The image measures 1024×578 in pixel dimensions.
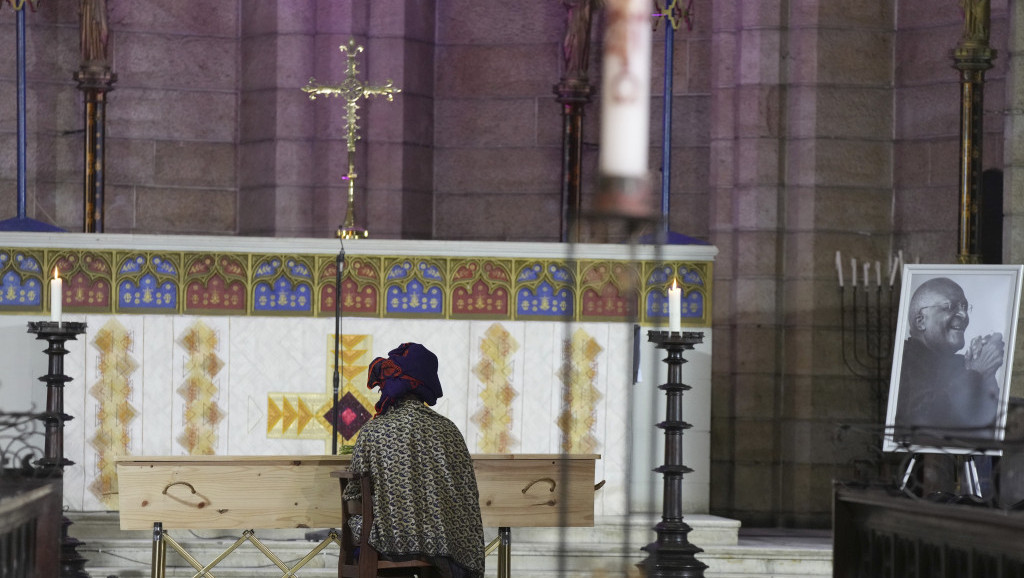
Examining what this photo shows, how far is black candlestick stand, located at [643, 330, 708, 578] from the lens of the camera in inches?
276

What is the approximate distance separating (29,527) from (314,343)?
326 centimetres

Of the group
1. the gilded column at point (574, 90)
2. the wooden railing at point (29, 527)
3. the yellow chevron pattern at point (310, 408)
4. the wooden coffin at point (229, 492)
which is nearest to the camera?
the wooden railing at point (29, 527)

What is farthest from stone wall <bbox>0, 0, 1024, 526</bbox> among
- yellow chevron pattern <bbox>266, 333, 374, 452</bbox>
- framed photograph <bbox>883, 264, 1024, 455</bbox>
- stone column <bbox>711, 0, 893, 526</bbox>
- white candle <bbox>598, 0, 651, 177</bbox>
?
white candle <bbox>598, 0, 651, 177</bbox>

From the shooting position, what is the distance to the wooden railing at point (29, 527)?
4.61 meters

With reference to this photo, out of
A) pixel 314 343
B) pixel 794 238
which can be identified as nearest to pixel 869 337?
pixel 794 238

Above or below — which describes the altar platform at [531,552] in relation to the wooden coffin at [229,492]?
below

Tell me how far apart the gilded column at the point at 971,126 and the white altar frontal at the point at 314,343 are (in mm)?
1628

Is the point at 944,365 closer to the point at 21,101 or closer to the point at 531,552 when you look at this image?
the point at 531,552

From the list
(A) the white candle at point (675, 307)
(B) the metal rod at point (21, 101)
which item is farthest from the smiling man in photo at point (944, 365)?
(B) the metal rod at point (21, 101)

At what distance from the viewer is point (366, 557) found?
531 cm

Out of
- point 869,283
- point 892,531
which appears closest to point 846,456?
point 869,283

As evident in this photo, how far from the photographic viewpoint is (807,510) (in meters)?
9.70

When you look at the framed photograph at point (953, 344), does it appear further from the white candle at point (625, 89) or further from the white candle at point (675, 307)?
the white candle at point (625, 89)

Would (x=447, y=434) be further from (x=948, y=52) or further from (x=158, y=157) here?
(x=158, y=157)
